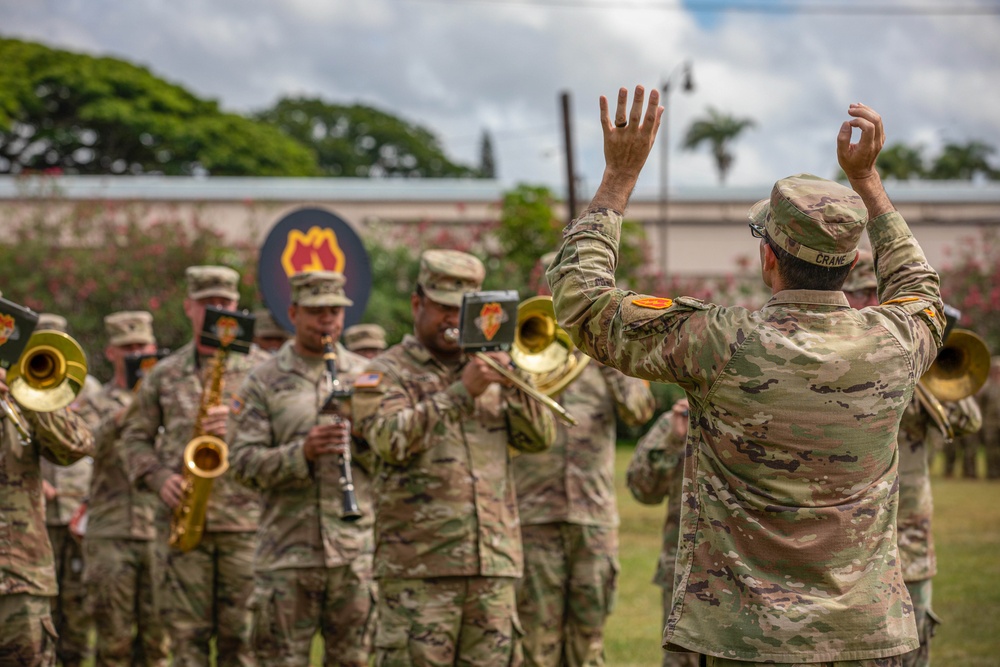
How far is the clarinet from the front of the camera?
6.50 meters

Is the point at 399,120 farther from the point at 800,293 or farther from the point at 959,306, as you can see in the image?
the point at 800,293

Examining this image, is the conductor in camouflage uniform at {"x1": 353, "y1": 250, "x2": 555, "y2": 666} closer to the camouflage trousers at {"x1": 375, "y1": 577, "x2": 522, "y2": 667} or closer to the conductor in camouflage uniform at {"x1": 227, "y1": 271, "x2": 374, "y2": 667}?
the camouflage trousers at {"x1": 375, "y1": 577, "x2": 522, "y2": 667}

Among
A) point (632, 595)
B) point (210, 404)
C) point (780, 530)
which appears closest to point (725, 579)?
point (780, 530)

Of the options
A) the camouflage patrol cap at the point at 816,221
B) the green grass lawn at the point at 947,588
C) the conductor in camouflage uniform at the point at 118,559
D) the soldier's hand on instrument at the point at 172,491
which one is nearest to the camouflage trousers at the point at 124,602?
the conductor in camouflage uniform at the point at 118,559

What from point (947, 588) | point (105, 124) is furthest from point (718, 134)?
point (947, 588)

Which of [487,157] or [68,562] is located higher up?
[487,157]

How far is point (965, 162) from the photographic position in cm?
6162

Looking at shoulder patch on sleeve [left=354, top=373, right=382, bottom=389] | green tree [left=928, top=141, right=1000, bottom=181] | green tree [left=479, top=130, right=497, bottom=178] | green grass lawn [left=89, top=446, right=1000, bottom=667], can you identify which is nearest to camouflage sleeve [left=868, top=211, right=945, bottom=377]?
shoulder patch on sleeve [left=354, top=373, right=382, bottom=389]

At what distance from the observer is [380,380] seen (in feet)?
20.6

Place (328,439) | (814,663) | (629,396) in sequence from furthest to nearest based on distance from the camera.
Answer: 1. (629,396)
2. (328,439)
3. (814,663)

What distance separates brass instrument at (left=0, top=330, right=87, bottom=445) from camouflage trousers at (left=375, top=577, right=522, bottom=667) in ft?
6.22

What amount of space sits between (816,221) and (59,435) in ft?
13.9

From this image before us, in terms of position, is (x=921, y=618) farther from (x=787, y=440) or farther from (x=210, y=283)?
(x=210, y=283)

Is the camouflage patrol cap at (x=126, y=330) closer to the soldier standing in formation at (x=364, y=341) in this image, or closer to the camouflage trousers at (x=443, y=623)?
the soldier standing in formation at (x=364, y=341)
